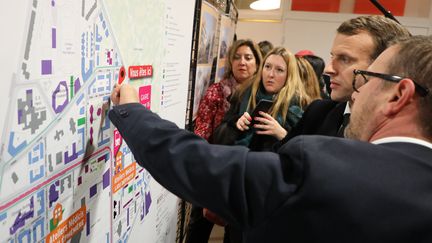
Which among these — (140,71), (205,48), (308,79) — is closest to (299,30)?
(308,79)

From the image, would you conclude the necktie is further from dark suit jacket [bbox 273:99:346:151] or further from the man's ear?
the man's ear

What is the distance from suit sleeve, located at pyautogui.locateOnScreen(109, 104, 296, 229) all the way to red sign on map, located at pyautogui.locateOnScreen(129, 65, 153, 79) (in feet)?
0.97

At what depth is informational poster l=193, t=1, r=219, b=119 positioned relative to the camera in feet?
5.84

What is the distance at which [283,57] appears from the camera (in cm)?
188

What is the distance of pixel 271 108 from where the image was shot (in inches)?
68.5

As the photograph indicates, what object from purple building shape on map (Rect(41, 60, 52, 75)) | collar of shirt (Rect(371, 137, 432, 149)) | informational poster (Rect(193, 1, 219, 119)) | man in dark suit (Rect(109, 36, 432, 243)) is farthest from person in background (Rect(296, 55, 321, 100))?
purple building shape on map (Rect(41, 60, 52, 75))

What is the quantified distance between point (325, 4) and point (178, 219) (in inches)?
153

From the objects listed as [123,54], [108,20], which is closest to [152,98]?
[123,54]

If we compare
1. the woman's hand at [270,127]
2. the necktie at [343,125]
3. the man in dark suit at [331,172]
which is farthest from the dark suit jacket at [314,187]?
the woman's hand at [270,127]

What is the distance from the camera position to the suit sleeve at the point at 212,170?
1.87 ft

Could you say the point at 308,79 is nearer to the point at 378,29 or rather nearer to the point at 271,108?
the point at 271,108

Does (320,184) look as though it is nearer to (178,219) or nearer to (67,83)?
(67,83)

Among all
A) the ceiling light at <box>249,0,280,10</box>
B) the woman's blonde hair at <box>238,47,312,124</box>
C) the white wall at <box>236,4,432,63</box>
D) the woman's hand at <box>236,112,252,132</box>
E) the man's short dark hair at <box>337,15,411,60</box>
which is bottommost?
the woman's hand at <box>236,112,252,132</box>

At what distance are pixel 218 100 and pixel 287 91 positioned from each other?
516 mm
